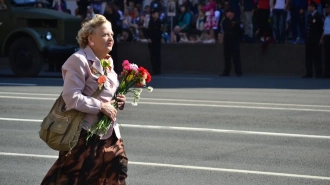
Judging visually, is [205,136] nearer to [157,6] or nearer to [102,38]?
[102,38]

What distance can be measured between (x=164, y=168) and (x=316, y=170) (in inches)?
68.9

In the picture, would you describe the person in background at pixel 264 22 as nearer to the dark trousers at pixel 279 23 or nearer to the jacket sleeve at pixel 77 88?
the dark trousers at pixel 279 23

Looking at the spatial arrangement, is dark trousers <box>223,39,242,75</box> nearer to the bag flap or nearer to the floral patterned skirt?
the floral patterned skirt

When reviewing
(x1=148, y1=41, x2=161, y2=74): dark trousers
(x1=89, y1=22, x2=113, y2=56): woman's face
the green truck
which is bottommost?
(x1=148, y1=41, x2=161, y2=74): dark trousers

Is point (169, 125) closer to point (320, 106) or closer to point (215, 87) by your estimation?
point (320, 106)

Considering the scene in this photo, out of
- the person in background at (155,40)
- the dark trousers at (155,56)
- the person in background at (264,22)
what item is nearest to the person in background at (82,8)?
the person in background at (155,40)

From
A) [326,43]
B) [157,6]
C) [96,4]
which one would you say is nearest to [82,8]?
[96,4]

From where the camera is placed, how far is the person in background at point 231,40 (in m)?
24.2

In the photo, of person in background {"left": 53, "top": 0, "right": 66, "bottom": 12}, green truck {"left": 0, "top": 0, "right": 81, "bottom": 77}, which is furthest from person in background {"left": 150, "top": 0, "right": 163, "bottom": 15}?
→ person in background {"left": 53, "top": 0, "right": 66, "bottom": 12}

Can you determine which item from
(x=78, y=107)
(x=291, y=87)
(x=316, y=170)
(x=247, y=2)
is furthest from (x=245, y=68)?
(x=78, y=107)

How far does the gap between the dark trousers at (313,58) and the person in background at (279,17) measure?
1.33 meters

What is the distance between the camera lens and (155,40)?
2566cm

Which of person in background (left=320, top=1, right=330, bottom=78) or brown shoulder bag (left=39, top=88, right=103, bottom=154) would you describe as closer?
brown shoulder bag (left=39, top=88, right=103, bottom=154)

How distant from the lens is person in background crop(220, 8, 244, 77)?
79.5 ft
